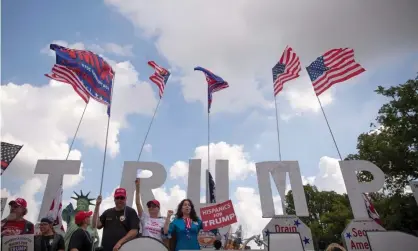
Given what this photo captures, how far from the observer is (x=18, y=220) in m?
6.32

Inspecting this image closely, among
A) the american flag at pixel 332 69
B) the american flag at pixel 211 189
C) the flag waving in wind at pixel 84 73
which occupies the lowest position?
the american flag at pixel 211 189

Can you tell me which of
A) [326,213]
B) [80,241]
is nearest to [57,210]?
[80,241]

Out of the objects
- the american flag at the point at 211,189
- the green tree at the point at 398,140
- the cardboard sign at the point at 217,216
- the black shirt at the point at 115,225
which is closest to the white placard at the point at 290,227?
the american flag at the point at 211,189

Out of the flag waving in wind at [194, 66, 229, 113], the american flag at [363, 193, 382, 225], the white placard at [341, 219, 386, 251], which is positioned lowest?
the white placard at [341, 219, 386, 251]

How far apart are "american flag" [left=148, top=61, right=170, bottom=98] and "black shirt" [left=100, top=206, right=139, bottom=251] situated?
8.41m

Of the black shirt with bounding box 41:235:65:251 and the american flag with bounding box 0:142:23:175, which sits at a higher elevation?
the american flag with bounding box 0:142:23:175

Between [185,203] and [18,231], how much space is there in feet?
11.5

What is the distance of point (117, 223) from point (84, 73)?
620 cm

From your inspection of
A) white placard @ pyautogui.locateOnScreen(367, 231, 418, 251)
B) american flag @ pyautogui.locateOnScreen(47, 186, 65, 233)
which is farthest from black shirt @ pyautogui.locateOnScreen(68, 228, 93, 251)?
american flag @ pyautogui.locateOnScreen(47, 186, 65, 233)

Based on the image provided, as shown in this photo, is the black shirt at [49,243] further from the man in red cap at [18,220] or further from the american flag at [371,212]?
the american flag at [371,212]

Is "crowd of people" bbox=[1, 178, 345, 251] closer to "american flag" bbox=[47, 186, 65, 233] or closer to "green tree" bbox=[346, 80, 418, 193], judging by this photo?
"american flag" bbox=[47, 186, 65, 233]

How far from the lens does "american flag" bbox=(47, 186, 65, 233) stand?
9062 millimetres

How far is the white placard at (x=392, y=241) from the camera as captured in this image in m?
4.48

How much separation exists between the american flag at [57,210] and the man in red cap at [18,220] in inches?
105
